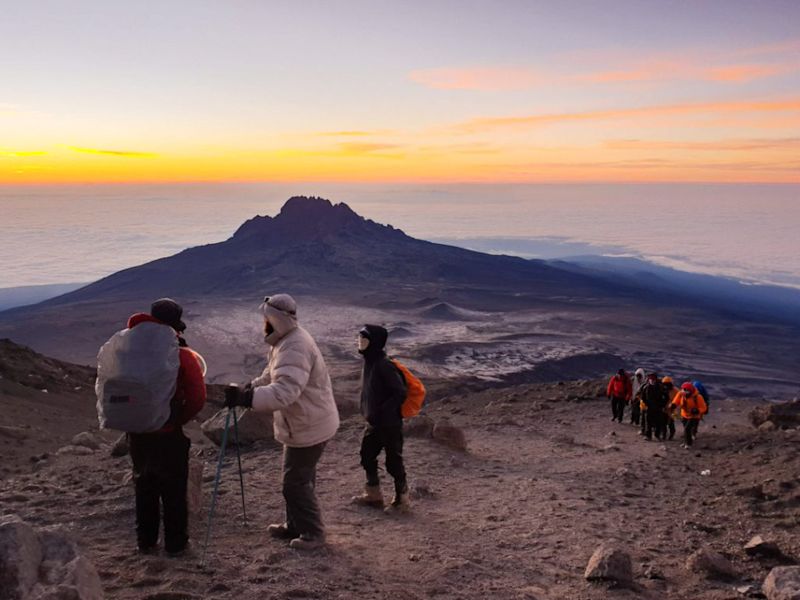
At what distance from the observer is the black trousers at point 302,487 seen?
4867 mm

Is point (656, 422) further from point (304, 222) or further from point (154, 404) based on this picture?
point (304, 222)

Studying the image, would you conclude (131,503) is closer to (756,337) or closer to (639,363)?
(639,363)

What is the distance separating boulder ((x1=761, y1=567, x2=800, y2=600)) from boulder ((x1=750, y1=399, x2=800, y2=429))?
9767mm

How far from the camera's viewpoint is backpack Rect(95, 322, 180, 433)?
416 centimetres

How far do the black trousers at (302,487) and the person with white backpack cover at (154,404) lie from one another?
2.38 feet

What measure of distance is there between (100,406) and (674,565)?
14.6 feet

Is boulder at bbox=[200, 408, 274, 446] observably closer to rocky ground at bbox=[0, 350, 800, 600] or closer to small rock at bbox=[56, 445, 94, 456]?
rocky ground at bbox=[0, 350, 800, 600]

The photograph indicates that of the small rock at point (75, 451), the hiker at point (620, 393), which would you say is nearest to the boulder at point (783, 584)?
the small rock at point (75, 451)

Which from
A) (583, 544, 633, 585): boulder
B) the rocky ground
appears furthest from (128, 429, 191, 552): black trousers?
(583, 544, 633, 585): boulder

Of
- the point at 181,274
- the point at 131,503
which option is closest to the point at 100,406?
the point at 131,503

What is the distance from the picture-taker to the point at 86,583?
134 inches

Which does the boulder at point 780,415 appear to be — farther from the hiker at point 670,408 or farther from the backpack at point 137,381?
the backpack at point 137,381

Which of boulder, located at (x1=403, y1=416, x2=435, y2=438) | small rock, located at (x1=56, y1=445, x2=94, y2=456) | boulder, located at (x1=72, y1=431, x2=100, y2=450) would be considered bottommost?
boulder, located at (x1=72, y1=431, x2=100, y2=450)

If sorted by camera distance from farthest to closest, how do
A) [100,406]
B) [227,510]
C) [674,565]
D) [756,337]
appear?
[756,337], [227,510], [674,565], [100,406]
